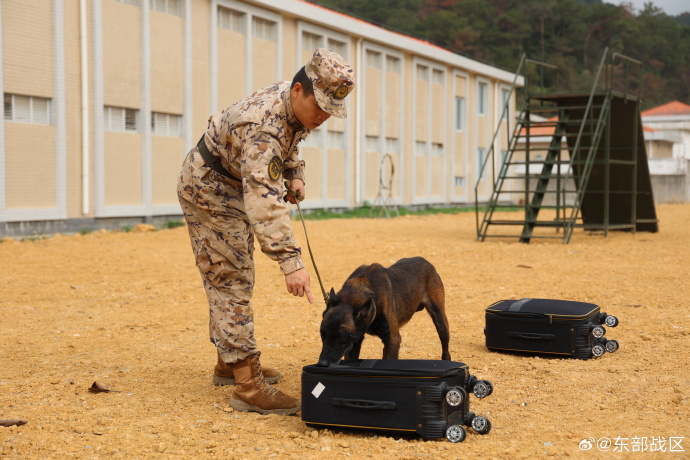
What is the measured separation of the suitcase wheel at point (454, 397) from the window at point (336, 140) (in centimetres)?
2218

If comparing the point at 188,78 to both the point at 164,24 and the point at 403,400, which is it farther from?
the point at 403,400

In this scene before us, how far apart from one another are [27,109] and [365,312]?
534 inches

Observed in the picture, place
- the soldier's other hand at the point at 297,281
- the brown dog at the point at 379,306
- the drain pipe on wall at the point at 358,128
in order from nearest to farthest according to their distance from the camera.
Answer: the soldier's other hand at the point at 297,281 < the brown dog at the point at 379,306 < the drain pipe on wall at the point at 358,128

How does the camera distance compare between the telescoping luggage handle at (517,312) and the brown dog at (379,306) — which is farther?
the telescoping luggage handle at (517,312)

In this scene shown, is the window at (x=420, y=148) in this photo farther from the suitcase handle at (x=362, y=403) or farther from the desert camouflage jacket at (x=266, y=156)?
the suitcase handle at (x=362, y=403)

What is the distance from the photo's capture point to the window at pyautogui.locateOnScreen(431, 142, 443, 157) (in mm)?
32472

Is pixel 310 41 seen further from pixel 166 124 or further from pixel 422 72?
pixel 422 72

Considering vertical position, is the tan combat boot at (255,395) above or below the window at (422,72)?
below

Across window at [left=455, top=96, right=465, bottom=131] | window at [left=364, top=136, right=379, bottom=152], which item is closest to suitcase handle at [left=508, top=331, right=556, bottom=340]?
window at [left=364, top=136, right=379, bottom=152]

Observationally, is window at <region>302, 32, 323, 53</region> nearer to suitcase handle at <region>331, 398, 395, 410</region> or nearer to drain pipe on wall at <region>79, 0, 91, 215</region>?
drain pipe on wall at <region>79, 0, 91, 215</region>

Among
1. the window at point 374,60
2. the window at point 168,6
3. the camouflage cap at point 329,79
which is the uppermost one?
the window at point 374,60

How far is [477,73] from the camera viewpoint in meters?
35.6

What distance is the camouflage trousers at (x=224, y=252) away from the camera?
4.30 meters

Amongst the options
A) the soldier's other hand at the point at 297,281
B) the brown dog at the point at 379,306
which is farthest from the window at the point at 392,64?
the soldier's other hand at the point at 297,281
